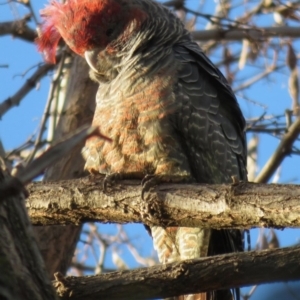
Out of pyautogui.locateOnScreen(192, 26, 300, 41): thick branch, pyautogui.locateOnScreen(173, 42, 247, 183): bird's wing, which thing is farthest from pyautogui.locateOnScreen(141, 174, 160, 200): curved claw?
pyautogui.locateOnScreen(192, 26, 300, 41): thick branch

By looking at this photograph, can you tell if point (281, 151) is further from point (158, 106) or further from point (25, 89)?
point (25, 89)

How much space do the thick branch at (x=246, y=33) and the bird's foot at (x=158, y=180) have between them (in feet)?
9.87

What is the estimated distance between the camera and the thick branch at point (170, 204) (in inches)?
166

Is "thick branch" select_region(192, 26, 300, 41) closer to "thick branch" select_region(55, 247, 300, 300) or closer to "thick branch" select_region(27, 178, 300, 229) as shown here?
"thick branch" select_region(27, 178, 300, 229)

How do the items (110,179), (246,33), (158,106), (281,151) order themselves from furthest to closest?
(246,33), (281,151), (158,106), (110,179)

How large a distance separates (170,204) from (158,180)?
59 centimetres

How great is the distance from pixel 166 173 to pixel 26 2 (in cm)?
330

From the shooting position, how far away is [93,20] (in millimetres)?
6605

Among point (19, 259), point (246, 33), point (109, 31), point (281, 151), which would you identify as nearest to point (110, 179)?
point (109, 31)

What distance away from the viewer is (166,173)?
5.73 meters

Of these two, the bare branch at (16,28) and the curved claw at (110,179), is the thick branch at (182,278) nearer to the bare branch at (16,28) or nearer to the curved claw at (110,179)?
the curved claw at (110,179)

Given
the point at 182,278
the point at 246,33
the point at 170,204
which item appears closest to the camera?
the point at 182,278

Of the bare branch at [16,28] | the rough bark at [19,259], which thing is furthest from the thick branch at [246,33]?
the rough bark at [19,259]

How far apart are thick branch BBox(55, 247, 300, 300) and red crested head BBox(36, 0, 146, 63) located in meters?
3.31
